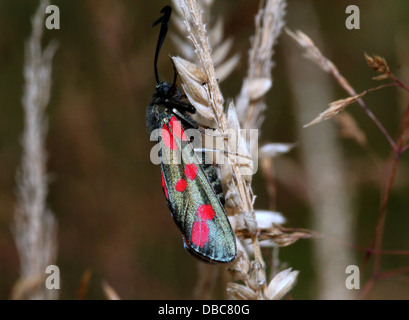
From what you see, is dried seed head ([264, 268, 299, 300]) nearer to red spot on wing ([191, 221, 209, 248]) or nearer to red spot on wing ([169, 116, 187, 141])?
red spot on wing ([191, 221, 209, 248])

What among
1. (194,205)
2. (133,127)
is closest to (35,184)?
(194,205)

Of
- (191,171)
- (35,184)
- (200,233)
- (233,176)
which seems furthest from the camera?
(35,184)

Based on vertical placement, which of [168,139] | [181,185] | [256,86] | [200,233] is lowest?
[200,233]

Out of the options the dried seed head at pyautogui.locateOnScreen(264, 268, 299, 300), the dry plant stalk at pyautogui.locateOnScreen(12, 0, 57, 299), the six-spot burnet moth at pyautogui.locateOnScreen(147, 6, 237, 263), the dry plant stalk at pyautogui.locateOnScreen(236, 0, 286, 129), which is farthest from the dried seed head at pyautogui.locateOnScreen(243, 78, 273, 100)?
the dry plant stalk at pyautogui.locateOnScreen(12, 0, 57, 299)

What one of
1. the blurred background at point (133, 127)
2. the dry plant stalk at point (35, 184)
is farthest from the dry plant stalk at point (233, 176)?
the blurred background at point (133, 127)

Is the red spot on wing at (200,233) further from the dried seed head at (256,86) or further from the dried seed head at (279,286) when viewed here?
the dried seed head at (256,86)

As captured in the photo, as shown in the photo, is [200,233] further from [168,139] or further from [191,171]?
[168,139]
